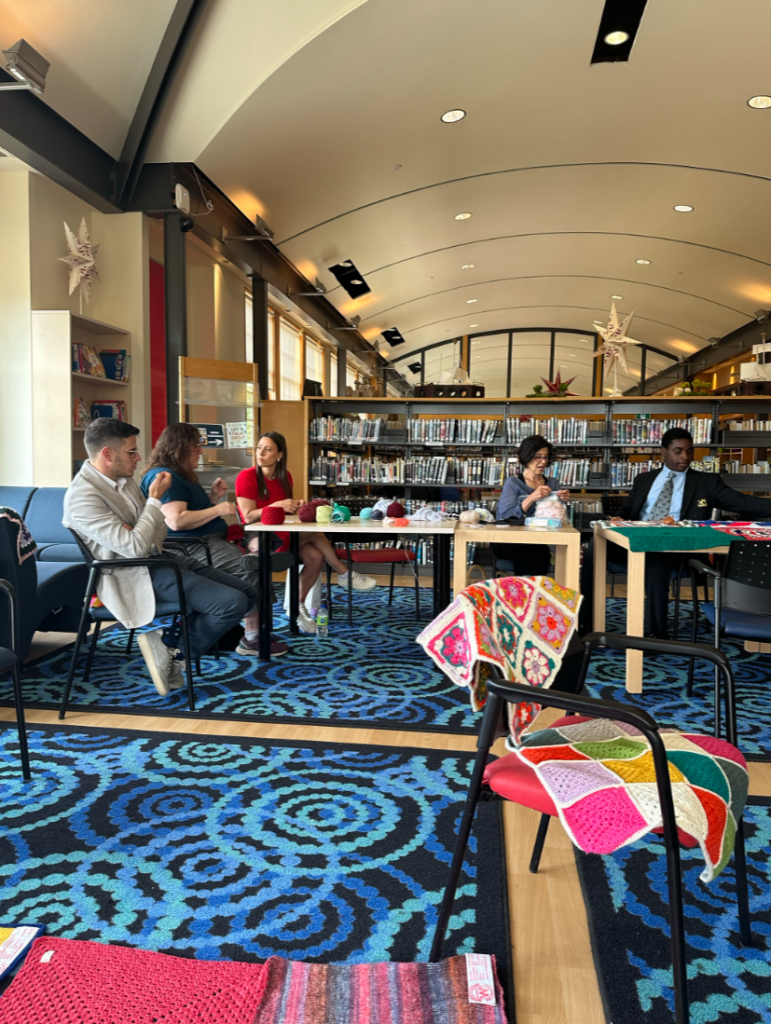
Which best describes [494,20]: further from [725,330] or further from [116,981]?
[725,330]

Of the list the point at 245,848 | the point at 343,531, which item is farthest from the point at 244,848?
the point at 343,531

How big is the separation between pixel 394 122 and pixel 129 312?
9.31ft

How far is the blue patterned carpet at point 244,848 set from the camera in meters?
1.62

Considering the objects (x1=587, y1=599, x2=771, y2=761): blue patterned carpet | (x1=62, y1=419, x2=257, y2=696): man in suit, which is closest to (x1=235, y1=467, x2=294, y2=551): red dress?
(x1=62, y1=419, x2=257, y2=696): man in suit

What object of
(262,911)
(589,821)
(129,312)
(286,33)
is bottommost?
(262,911)

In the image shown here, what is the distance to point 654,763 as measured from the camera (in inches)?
51.4

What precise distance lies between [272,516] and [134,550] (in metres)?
0.95

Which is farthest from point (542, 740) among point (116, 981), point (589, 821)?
point (116, 981)

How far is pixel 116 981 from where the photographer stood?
143cm

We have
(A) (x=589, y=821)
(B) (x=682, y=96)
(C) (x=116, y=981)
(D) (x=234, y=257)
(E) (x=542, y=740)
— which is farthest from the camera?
(D) (x=234, y=257)

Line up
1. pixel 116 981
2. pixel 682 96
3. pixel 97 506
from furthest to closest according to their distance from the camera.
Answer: pixel 682 96 < pixel 97 506 < pixel 116 981

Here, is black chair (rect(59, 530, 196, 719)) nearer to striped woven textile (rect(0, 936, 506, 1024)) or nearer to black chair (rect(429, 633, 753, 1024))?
striped woven textile (rect(0, 936, 506, 1024))

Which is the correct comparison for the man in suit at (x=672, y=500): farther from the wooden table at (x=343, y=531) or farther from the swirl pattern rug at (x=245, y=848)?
the swirl pattern rug at (x=245, y=848)

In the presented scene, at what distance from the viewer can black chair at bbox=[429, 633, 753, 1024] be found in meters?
1.24
